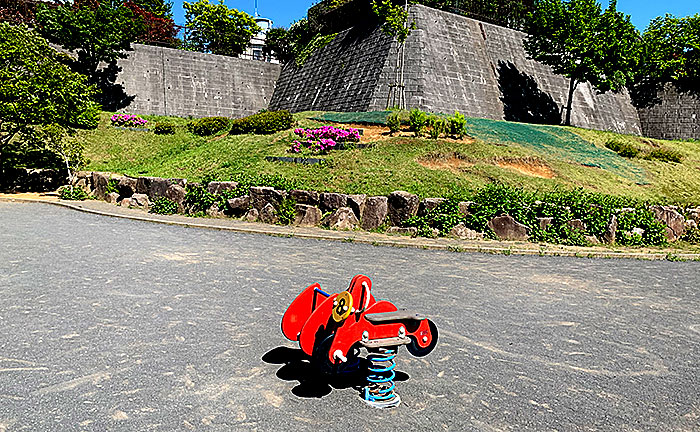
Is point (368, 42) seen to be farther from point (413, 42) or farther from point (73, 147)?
point (73, 147)

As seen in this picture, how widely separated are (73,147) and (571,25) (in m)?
27.2

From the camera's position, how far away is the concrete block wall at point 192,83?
118 ft

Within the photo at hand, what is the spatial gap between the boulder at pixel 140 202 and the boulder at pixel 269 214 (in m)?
4.56

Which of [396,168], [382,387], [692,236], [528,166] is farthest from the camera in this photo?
[528,166]

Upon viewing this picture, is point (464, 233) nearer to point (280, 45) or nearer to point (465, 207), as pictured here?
point (465, 207)

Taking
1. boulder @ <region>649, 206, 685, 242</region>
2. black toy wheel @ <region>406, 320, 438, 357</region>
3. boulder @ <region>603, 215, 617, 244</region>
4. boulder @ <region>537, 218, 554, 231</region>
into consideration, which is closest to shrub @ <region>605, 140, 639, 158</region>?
boulder @ <region>649, 206, 685, 242</region>

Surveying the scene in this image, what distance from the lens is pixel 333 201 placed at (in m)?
13.5

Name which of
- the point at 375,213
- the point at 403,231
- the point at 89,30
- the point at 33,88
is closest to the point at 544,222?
the point at 403,231

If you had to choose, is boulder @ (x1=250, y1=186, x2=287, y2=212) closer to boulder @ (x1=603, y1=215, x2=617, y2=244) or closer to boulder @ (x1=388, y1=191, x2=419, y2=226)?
boulder @ (x1=388, y1=191, x2=419, y2=226)

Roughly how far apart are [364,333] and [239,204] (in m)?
11.2

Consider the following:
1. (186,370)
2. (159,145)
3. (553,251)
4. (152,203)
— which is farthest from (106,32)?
(186,370)

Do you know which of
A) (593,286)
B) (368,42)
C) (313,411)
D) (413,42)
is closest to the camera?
(313,411)

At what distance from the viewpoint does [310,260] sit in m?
9.59

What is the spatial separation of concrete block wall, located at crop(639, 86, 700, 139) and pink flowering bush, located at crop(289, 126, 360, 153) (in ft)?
90.7
